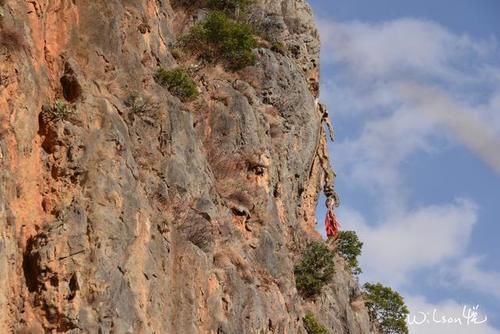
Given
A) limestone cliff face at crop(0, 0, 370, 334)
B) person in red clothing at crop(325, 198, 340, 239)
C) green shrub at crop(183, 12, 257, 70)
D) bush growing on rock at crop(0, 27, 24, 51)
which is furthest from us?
person in red clothing at crop(325, 198, 340, 239)

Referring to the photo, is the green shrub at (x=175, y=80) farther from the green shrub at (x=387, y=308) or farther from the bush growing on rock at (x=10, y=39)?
the green shrub at (x=387, y=308)

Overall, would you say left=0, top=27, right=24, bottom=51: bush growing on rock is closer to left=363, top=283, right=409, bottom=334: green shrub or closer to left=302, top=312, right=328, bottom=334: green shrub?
left=302, top=312, right=328, bottom=334: green shrub

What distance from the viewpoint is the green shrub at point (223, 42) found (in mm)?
35375

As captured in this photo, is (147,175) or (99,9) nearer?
(147,175)

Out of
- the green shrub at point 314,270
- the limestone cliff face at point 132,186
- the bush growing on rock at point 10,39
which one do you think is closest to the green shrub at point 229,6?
the limestone cliff face at point 132,186

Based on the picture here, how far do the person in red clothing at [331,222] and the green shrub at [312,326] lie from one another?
11.7m

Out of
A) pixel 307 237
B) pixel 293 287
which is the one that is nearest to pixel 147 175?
pixel 293 287

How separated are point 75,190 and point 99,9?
299 inches

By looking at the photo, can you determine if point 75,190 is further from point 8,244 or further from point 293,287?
point 293,287

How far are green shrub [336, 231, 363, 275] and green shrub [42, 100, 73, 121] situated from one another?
1040 inches

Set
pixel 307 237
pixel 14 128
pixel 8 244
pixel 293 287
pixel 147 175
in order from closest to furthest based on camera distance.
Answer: pixel 8 244 → pixel 14 128 → pixel 147 175 → pixel 293 287 → pixel 307 237

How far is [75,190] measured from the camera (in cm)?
1952

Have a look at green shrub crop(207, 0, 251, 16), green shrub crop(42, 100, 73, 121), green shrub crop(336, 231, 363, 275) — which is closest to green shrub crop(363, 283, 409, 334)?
green shrub crop(336, 231, 363, 275)

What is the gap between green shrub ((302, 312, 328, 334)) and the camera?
33.2m
